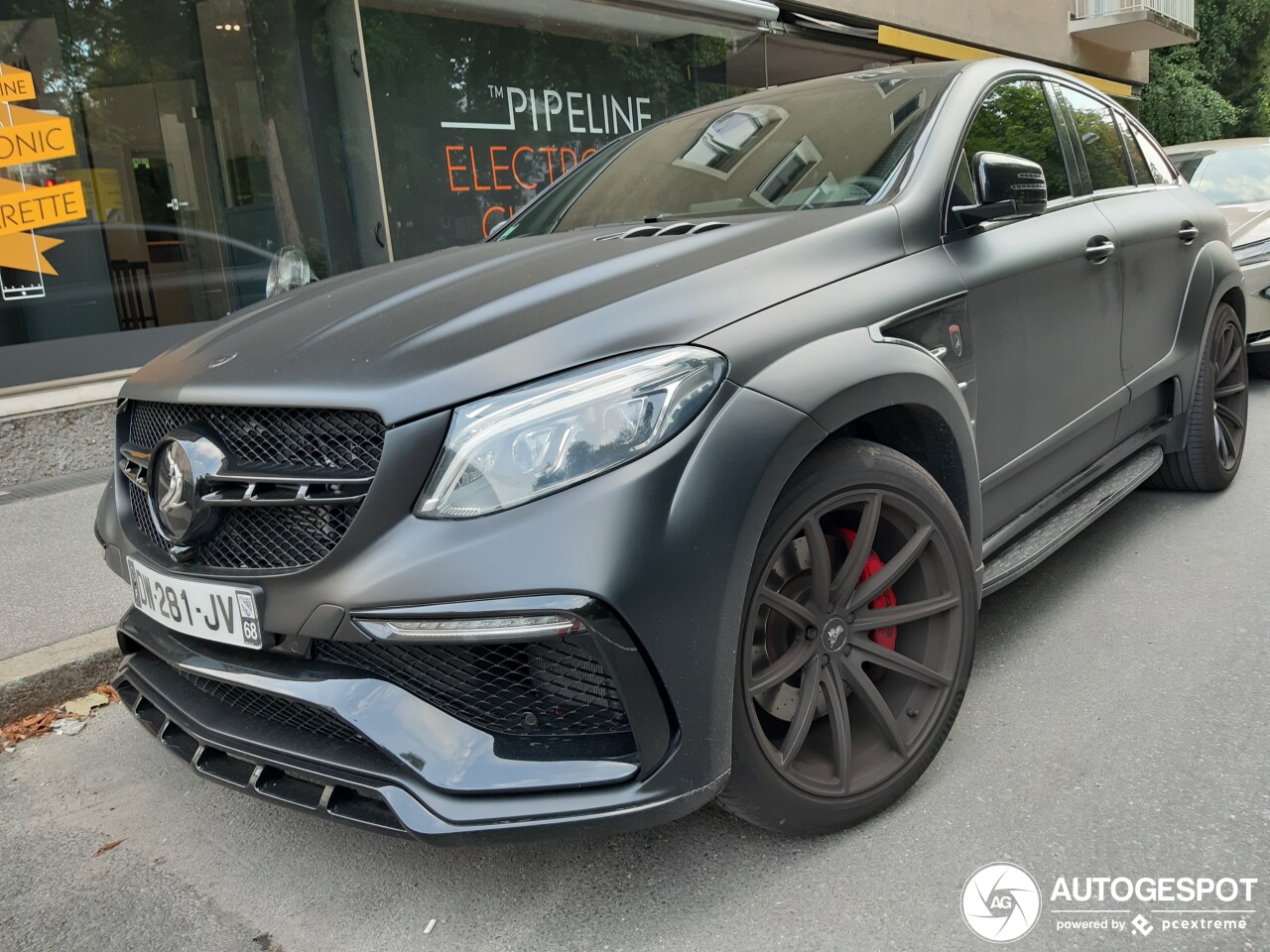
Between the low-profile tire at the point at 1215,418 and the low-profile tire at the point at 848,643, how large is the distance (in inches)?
88.7

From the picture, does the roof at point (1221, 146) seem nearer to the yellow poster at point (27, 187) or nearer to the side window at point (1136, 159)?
the side window at point (1136, 159)

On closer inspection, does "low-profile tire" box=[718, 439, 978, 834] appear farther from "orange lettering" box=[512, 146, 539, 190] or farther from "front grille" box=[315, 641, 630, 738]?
"orange lettering" box=[512, 146, 539, 190]

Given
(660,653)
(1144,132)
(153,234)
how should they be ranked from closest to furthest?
1. (660,653)
2. (1144,132)
3. (153,234)

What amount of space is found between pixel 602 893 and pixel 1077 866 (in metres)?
0.93

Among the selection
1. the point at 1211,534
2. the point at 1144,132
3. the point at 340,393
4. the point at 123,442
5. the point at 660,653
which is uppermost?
the point at 1144,132

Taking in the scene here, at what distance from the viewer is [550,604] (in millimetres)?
1598

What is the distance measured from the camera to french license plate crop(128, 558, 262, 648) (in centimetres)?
182

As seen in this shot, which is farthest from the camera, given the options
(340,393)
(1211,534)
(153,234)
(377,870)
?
(153,234)

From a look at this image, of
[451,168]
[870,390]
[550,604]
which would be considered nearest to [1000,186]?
[870,390]

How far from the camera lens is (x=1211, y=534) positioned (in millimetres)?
3803

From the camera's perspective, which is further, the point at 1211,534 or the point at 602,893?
the point at 1211,534

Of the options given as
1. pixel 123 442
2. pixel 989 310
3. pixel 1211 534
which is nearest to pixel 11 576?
pixel 123 442

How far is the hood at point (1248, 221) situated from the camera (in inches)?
235

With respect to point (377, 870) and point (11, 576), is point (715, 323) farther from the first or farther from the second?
point (11, 576)
